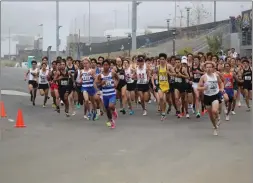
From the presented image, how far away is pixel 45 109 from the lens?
1761 centimetres

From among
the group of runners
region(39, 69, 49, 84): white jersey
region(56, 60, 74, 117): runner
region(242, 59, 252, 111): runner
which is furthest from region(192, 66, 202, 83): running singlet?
region(39, 69, 49, 84): white jersey

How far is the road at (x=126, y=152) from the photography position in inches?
291

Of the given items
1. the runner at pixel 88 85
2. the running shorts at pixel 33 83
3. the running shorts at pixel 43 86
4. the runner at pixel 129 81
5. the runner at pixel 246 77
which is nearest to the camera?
the runner at pixel 88 85

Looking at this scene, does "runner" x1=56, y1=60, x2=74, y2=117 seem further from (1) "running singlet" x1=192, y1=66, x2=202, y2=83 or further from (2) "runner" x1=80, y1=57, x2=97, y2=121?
(1) "running singlet" x1=192, y1=66, x2=202, y2=83

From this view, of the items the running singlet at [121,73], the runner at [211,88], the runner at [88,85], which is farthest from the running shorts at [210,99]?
the running singlet at [121,73]

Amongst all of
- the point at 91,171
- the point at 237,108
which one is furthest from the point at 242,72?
the point at 91,171

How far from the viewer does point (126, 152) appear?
9.23 meters

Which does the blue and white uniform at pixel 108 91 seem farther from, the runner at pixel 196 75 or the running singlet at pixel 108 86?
the runner at pixel 196 75

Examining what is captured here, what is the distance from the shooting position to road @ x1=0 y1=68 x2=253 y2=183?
740 cm

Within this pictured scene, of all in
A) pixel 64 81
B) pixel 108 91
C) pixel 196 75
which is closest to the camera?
pixel 108 91

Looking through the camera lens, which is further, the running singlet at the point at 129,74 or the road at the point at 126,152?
the running singlet at the point at 129,74

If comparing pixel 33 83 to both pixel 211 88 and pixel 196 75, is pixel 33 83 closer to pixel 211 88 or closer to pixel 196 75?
pixel 196 75

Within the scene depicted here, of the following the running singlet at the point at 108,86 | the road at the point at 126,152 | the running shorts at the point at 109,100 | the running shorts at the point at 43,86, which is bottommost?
the road at the point at 126,152

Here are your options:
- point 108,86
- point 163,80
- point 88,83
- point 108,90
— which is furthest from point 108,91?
point 163,80
